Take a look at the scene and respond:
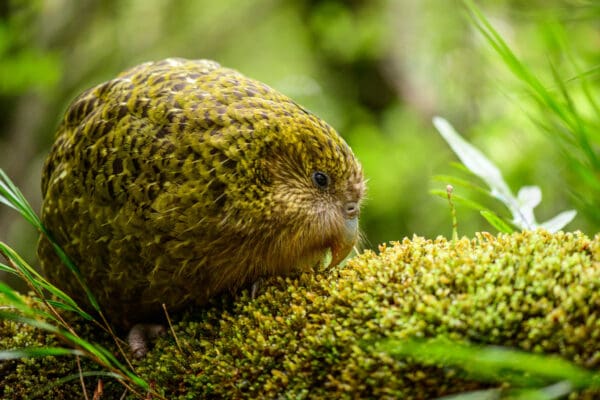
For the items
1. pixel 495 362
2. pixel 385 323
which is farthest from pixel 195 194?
pixel 495 362

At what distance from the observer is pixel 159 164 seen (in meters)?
1.90

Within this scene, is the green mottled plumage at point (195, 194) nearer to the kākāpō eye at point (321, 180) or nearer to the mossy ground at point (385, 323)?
the kākāpō eye at point (321, 180)

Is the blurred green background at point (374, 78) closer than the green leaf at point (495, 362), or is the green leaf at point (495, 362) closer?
the green leaf at point (495, 362)

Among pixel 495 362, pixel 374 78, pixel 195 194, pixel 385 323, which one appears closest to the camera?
pixel 495 362

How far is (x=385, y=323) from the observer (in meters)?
1.44

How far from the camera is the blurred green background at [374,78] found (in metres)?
5.07

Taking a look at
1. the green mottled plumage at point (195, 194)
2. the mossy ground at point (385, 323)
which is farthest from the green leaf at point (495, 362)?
the green mottled plumage at point (195, 194)

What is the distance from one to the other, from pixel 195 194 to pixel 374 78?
4991 millimetres

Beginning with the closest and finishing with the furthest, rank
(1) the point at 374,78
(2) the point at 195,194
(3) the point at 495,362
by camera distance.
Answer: (3) the point at 495,362 → (2) the point at 195,194 → (1) the point at 374,78

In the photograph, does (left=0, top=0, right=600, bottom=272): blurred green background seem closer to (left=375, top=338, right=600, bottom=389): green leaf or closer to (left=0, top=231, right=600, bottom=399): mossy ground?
(left=0, top=231, right=600, bottom=399): mossy ground

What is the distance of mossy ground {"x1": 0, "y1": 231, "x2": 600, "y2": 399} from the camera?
4.38 feet

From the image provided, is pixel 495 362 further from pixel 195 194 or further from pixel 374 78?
pixel 374 78

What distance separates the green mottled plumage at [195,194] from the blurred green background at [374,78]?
2867 mm

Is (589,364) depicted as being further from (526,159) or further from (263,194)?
(526,159)
